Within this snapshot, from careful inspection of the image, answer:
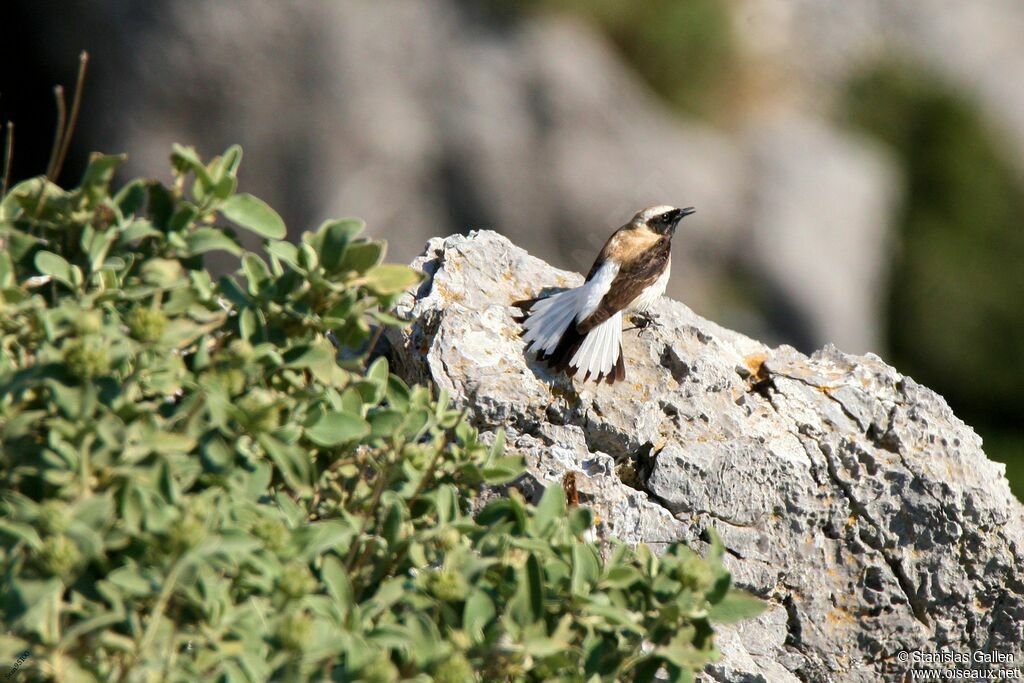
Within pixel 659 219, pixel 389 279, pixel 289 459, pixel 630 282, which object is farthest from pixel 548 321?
pixel 659 219

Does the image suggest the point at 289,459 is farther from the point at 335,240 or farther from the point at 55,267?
the point at 55,267

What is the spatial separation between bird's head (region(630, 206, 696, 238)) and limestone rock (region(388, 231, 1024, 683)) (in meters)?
2.13

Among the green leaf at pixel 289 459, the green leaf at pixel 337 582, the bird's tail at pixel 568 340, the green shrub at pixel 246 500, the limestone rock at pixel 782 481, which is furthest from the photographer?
the bird's tail at pixel 568 340

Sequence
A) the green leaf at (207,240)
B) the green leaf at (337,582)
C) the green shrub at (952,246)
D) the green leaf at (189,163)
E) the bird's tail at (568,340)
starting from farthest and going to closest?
the green shrub at (952,246)
the bird's tail at (568,340)
the green leaf at (207,240)
the green leaf at (189,163)
the green leaf at (337,582)

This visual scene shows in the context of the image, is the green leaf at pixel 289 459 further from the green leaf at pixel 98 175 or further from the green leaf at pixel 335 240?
the green leaf at pixel 98 175

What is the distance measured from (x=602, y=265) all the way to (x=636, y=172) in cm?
760

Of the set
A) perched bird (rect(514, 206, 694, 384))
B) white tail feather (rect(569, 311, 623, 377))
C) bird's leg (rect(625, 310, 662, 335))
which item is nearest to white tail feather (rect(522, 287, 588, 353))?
perched bird (rect(514, 206, 694, 384))

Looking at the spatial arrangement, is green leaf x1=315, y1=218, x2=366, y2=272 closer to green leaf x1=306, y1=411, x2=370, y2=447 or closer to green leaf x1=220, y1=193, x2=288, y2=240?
green leaf x1=220, y1=193, x2=288, y2=240

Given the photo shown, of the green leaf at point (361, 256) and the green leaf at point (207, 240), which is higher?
the green leaf at point (361, 256)

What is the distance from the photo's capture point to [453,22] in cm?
1292

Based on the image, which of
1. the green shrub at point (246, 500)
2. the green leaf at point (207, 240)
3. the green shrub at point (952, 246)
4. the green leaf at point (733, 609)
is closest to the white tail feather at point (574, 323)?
the green shrub at point (246, 500)

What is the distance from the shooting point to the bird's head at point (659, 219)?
256 inches

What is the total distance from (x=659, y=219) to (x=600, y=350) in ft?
7.87

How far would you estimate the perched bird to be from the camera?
417 centimetres
